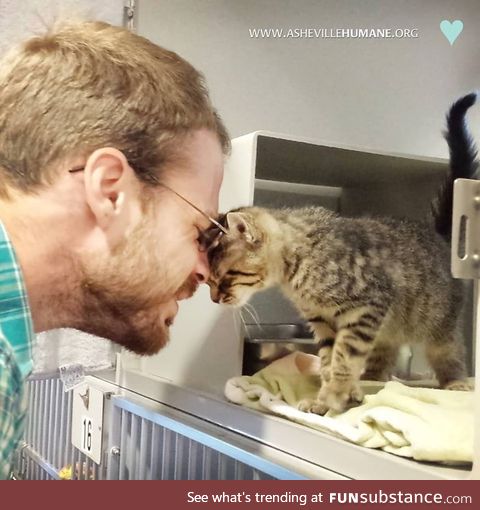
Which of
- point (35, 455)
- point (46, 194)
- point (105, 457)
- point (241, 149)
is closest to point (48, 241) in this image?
point (46, 194)

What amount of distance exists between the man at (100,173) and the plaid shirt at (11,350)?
2cm

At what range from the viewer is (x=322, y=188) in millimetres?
1382

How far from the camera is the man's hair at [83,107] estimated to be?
2.25ft

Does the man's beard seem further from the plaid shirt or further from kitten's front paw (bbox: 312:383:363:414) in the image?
kitten's front paw (bbox: 312:383:363:414)

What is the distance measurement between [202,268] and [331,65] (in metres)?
0.52

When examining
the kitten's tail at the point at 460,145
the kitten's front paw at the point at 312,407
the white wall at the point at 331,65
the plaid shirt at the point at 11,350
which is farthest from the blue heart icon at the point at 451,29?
the plaid shirt at the point at 11,350

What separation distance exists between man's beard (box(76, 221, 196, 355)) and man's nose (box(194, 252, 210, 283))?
0.03 metres

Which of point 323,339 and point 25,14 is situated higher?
point 25,14

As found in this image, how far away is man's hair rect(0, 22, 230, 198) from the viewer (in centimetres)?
69

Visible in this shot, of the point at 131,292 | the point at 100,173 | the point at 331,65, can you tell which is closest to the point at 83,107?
the point at 100,173

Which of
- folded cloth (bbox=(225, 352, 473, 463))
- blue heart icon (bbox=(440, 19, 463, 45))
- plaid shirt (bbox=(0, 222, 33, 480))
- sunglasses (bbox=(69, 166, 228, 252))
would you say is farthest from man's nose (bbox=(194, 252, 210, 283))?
blue heart icon (bbox=(440, 19, 463, 45))

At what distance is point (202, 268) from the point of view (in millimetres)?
890

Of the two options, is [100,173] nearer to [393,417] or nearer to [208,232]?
[208,232]

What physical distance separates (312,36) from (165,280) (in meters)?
0.58
